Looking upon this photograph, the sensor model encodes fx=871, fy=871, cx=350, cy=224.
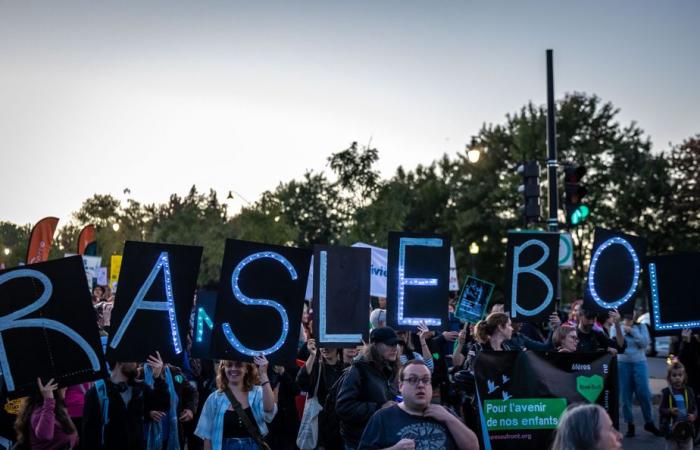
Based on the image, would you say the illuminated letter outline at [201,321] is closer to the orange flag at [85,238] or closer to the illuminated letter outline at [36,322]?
the illuminated letter outline at [36,322]

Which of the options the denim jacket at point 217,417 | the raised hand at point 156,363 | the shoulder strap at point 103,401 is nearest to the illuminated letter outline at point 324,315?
the denim jacket at point 217,417

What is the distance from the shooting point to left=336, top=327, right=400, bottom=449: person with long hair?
671 centimetres

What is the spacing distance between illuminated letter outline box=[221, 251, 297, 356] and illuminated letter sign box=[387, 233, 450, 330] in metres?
1.66

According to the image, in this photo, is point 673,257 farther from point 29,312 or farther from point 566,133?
point 566,133

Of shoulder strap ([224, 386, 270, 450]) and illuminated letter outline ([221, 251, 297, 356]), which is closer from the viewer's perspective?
shoulder strap ([224, 386, 270, 450])

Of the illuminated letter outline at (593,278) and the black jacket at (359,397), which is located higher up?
the illuminated letter outline at (593,278)

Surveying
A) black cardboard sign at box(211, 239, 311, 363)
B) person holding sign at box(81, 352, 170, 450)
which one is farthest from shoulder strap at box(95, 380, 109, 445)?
black cardboard sign at box(211, 239, 311, 363)

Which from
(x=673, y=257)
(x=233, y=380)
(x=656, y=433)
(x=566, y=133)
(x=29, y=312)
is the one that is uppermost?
(x=566, y=133)

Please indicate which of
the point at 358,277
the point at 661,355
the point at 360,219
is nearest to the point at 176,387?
the point at 358,277

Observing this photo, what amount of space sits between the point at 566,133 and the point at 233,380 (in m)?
48.3

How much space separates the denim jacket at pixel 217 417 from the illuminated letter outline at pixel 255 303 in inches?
17.1

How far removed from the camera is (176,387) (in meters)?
8.77

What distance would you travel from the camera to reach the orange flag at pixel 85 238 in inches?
1144

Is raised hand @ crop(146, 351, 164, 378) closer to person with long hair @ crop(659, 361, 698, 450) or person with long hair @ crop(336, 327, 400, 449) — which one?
person with long hair @ crop(336, 327, 400, 449)
